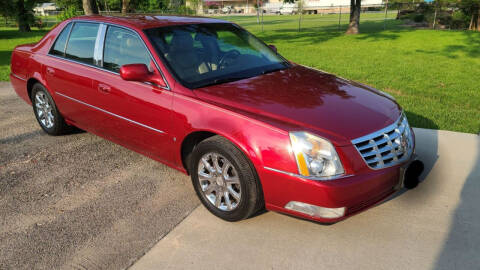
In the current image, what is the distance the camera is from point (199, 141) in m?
3.52

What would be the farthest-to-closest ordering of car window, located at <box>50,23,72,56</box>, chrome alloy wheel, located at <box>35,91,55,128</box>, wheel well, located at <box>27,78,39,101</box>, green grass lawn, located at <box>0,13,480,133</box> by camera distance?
green grass lawn, located at <box>0,13,480,133</box> < wheel well, located at <box>27,78,39,101</box> < chrome alloy wheel, located at <box>35,91,55,128</box> < car window, located at <box>50,23,72,56</box>

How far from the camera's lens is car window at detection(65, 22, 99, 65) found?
4.44m

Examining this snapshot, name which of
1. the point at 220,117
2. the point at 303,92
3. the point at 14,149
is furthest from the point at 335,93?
the point at 14,149

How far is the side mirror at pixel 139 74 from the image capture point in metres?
3.50

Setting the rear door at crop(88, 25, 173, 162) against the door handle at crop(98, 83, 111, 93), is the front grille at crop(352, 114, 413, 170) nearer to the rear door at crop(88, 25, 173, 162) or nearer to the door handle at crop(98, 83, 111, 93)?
the rear door at crop(88, 25, 173, 162)

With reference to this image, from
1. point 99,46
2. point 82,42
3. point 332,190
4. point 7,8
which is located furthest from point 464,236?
point 7,8

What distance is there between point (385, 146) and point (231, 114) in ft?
4.06

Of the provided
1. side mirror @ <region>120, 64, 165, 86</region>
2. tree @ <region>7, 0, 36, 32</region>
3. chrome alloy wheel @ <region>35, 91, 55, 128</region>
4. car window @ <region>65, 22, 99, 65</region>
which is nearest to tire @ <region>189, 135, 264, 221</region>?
side mirror @ <region>120, 64, 165, 86</region>

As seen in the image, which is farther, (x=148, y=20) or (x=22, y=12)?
(x=22, y=12)

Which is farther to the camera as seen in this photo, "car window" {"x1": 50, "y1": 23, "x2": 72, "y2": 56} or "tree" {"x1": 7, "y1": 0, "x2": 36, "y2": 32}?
"tree" {"x1": 7, "y1": 0, "x2": 36, "y2": 32}

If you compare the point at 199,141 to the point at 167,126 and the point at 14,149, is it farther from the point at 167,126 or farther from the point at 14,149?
the point at 14,149

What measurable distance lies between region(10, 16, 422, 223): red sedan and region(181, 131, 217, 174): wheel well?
1cm

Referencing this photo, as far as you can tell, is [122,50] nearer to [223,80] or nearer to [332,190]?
[223,80]

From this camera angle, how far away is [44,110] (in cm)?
543
